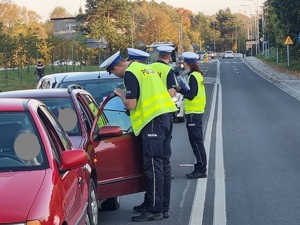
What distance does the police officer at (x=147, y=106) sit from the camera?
308 inches

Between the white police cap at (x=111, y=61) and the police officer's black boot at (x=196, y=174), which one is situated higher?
the white police cap at (x=111, y=61)

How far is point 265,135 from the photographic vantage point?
674 inches

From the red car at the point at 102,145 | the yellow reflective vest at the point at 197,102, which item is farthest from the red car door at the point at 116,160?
the yellow reflective vest at the point at 197,102

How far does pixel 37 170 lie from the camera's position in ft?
17.1

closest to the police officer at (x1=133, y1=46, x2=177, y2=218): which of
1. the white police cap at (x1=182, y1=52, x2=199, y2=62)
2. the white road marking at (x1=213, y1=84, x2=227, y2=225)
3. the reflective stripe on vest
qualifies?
the reflective stripe on vest

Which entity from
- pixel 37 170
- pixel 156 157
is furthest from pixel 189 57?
pixel 37 170

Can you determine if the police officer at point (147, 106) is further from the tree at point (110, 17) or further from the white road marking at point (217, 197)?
the tree at point (110, 17)

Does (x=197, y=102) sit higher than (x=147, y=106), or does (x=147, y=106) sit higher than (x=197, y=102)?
(x=147, y=106)

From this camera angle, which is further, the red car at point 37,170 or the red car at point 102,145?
the red car at point 102,145

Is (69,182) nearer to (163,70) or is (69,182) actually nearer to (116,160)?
(116,160)

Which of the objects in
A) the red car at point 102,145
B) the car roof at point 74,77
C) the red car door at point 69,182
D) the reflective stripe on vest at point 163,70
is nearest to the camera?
the red car door at point 69,182

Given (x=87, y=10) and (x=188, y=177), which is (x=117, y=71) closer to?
(x=188, y=177)

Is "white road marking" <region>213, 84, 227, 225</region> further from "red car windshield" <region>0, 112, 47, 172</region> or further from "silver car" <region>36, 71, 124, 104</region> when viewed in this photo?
"red car windshield" <region>0, 112, 47, 172</region>

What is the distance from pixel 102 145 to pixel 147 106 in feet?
2.25
